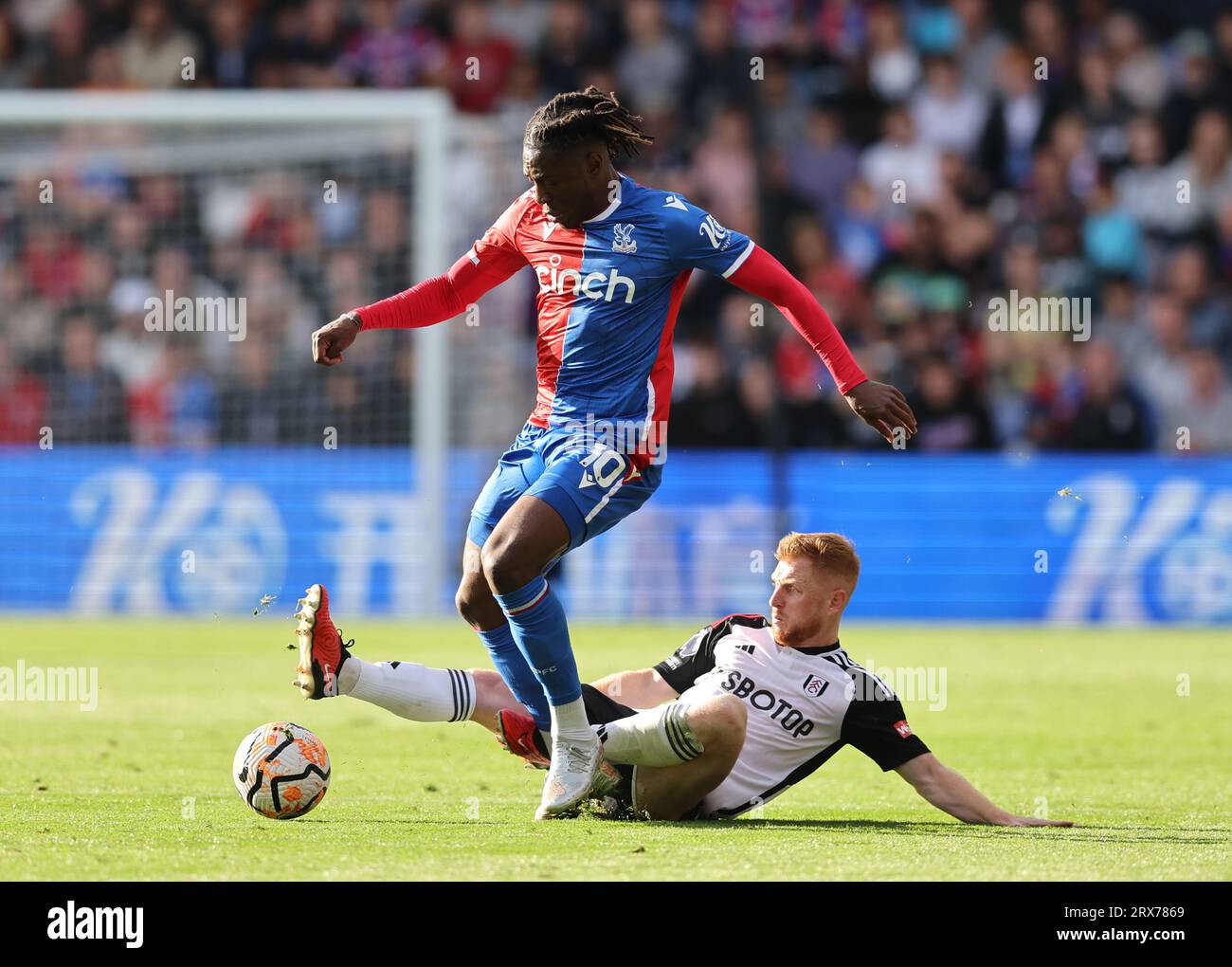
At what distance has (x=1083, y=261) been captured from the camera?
17516mm

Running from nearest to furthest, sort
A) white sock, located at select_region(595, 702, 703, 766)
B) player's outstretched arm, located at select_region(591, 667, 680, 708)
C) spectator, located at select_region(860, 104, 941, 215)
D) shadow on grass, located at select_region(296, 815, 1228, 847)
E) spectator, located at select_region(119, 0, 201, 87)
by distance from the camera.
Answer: shadow on grass, located at select_region(296, 815, 1228, 847), white sock, located at select_region(595, 702, 703, 766), player's outstretched arm, located at select_region(591, 667, 680, 708), spectator, located at select_region(860, 104, 941, 215), spectator, located at select_region(119, 0, 201, 87)

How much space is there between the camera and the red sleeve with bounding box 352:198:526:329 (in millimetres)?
6836

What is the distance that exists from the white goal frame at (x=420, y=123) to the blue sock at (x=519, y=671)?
891 centimetres

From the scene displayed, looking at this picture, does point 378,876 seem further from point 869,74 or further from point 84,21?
point 84,21

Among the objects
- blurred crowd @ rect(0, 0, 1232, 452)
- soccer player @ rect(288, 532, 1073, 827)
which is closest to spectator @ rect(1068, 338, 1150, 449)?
blurred crowd @ rect(0, 0, 1232, 452)

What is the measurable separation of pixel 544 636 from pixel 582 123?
1.78 meters

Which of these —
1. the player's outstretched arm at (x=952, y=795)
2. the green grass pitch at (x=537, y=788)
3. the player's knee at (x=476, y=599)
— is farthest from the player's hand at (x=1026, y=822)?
the player's knee at (x=476, y=599)

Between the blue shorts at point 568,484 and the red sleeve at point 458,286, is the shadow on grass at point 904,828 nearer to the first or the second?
the blue shorts at point 568,484

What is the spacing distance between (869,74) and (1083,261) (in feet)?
10.5

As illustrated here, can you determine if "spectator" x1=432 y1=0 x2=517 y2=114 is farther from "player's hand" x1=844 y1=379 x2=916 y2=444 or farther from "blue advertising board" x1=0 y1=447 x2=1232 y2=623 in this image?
"player's hand" x1=844 y1=379 x2=916 y2=444

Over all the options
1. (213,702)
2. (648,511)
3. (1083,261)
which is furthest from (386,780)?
(1083,261)

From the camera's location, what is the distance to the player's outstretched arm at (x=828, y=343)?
614 cm

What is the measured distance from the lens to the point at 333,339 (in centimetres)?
654

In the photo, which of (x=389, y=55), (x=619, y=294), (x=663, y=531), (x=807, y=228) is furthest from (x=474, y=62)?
(x=619, y=294)
